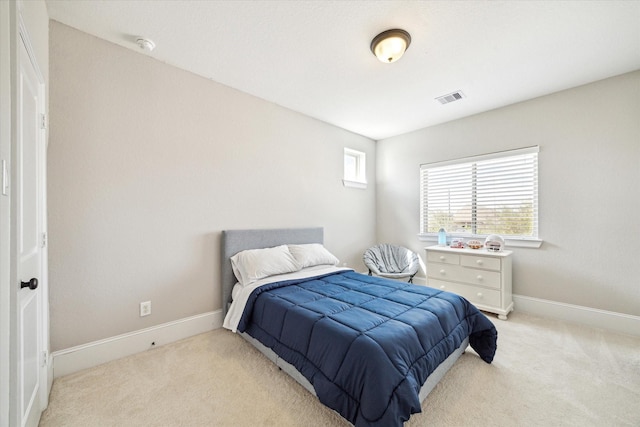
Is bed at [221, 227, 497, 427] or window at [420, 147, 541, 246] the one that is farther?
window at [420, 147, 541, 246]

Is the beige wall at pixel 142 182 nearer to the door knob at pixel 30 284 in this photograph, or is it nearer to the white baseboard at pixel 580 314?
the door knob at pixel 30 284

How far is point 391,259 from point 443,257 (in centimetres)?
87

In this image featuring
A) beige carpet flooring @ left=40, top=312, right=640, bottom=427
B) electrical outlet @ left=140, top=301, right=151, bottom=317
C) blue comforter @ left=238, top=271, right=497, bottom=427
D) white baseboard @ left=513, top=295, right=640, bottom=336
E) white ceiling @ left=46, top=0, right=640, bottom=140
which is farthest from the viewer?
white baseboard @ left=513, top=295, right=640, bottom=336

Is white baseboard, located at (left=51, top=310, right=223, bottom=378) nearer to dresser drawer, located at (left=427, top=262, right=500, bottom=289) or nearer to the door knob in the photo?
the door knob

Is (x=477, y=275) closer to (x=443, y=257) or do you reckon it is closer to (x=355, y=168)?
(x=443, y=257)

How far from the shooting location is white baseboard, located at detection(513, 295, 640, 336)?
2523 millimetres

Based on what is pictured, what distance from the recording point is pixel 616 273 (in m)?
2.61

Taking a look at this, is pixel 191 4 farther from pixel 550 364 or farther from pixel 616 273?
pixel 616 273

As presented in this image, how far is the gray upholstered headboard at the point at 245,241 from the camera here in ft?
8.79

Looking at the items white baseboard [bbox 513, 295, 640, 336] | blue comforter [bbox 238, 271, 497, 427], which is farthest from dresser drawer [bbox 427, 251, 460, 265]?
blue comforter [bbox 238, 271, 497, 427]

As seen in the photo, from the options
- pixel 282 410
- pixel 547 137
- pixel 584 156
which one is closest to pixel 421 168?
pixel 547 137

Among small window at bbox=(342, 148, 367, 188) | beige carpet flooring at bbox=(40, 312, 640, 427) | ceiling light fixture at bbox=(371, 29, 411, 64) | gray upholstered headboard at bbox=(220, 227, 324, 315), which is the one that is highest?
ceiling light fixture at bbox=(371, 29, 411, 64)

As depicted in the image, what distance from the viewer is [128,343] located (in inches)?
84.6

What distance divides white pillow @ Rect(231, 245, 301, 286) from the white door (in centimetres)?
136
